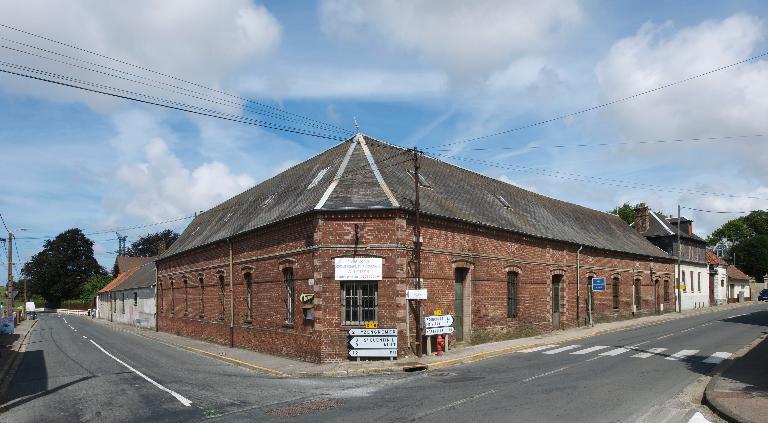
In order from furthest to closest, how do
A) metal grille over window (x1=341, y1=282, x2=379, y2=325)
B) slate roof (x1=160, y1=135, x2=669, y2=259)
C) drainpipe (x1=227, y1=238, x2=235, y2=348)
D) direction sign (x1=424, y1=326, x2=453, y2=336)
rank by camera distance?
drainpipe (x1=227, y1=238, x2=235, y2=348), slate roof (x1=160, y1=135, x2=669, y2=259), direction sign (x1=424, y1=326, x2=453, y2=336), metal grille over window (x1=341, y1=282, x2=379, y2=325)

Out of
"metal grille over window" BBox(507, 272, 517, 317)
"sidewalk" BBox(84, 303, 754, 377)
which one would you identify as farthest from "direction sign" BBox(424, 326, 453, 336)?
"metal grille over window" BBox(507, 272, 517, 317)

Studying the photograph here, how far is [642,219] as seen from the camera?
161ft

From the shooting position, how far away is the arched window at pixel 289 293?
20609mm

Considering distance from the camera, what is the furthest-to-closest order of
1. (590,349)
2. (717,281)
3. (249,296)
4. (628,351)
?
(717,281)
(249,296)
(590,349)
(628,351)

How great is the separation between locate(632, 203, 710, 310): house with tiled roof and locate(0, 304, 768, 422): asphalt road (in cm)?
2782

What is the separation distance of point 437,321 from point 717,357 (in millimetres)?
8858

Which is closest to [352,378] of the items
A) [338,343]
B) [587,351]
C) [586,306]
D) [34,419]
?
[338,343]

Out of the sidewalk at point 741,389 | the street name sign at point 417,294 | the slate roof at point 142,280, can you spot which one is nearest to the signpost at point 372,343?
the street name sign at point 417,294

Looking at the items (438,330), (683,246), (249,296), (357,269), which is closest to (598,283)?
(438,330)

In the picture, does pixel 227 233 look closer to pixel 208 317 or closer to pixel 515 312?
pixel 208 317

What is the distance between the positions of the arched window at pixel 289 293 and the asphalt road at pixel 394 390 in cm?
277

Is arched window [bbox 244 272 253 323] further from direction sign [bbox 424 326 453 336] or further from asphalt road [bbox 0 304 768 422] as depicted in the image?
direction sign [bbox 424 326 453 336]

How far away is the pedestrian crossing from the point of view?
17.5 m

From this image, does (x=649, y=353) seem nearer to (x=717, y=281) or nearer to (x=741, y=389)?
(x=741, y=389)
